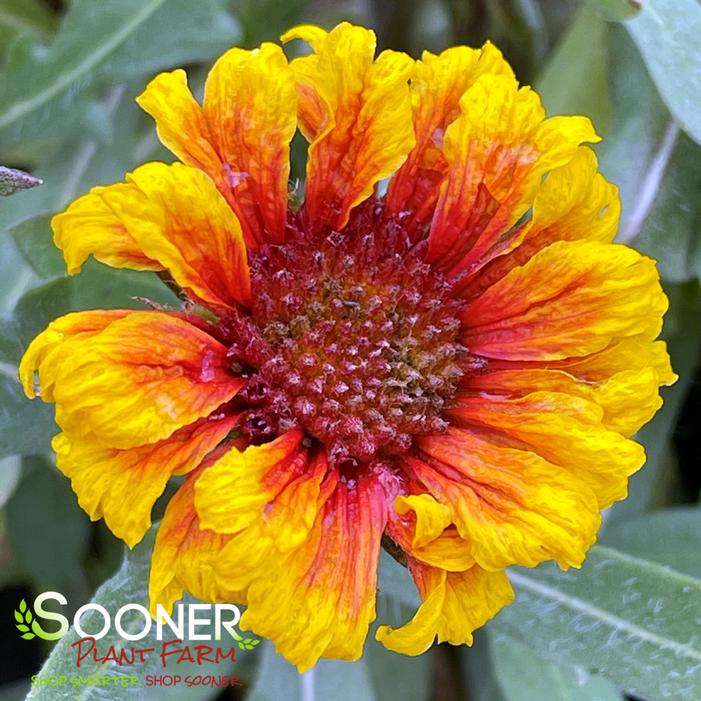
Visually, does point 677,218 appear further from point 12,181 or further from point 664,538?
point 12,181

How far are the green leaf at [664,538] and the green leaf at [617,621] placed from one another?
0.17 m

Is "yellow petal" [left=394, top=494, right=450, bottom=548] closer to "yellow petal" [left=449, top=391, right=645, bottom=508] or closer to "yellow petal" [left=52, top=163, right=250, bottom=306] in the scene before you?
"yellow petal" [left=449, top=391, right=645, bottom=508]

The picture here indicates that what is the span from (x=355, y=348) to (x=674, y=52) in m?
0.38

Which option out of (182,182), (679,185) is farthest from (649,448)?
(182,182)

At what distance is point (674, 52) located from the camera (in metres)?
0.78

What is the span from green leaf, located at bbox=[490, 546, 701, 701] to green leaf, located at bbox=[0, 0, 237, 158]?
590mm

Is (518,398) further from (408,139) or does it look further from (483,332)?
(408,139)

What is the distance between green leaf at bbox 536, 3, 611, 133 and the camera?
92 centimetres

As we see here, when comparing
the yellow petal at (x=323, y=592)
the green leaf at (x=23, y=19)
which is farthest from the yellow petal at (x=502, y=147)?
the green leaf at (x=23, y=19)

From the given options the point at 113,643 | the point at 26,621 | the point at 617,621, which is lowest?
the point at 26,621

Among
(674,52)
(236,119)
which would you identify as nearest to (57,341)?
(236,119)

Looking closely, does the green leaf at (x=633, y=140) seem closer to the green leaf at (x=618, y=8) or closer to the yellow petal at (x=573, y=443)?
the green leaf at (x=618, y=8)

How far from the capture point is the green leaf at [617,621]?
0.70 meters

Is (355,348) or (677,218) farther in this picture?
(677,218)
